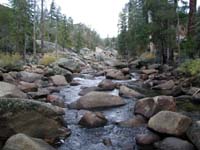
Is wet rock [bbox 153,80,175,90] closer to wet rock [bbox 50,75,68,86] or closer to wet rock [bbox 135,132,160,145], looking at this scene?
wet rock [bbox 50,75,68,86]

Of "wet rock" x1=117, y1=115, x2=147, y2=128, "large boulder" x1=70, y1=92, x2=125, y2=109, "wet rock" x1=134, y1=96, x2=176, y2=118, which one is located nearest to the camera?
"wet rock" x1=117, y1=115, x2=147, y2=128

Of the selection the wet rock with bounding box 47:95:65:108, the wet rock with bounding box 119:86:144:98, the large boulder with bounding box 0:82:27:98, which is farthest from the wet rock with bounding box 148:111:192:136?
the wet rock with bounding box 119:86:144:98

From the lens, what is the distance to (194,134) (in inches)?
260

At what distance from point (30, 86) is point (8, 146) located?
8.10 meters

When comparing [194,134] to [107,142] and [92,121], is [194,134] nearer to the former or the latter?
[107,142]

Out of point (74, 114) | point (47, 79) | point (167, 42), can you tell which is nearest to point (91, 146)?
point (74, 114)

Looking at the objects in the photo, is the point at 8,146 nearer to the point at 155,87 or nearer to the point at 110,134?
the point at 110,134

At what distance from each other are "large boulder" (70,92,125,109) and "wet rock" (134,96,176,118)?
5.46ft

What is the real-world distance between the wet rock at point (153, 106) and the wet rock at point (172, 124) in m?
1.37

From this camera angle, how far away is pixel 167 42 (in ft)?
81.8

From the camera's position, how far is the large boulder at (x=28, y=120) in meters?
7.02

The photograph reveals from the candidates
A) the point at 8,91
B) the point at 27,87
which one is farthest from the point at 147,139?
the point at 27,87

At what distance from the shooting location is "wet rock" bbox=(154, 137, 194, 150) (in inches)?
255

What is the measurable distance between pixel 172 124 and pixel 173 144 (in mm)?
565
